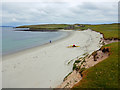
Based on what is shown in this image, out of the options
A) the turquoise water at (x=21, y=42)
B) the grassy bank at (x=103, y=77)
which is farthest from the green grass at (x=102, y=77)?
the turquoise water at (x=21, y=42)

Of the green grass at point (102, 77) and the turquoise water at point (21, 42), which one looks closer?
the green grass at point (102, 77)

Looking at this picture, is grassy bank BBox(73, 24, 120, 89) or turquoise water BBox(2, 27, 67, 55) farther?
turquoise water BBox(2, 27, 67, 55)

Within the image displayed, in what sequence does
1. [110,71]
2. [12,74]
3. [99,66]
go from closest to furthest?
[110,71] → [99,66] → [12,74]

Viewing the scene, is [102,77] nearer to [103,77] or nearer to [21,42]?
[103,77]

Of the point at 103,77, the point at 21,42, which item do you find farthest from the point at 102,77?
the point at 21,42

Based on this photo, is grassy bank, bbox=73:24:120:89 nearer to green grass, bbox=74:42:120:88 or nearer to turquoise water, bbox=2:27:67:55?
green grass, bbox=74:42:120:88

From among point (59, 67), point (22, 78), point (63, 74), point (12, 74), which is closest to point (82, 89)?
point (63, 74)

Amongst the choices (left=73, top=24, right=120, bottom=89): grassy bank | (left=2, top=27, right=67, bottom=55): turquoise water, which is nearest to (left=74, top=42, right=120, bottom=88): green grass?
(left=73, top=24, right=120, bottom=89): grassy bank

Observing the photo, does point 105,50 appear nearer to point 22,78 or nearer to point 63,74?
point 63,74

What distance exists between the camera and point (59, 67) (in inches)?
616

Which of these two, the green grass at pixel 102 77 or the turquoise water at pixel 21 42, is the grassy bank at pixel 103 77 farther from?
the turquoise water at pixel 21 42

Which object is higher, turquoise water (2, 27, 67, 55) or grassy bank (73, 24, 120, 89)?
turquoise water (2, 27, 67, 55)

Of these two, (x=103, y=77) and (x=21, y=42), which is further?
(x=21, y=42)

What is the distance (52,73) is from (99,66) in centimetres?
695
